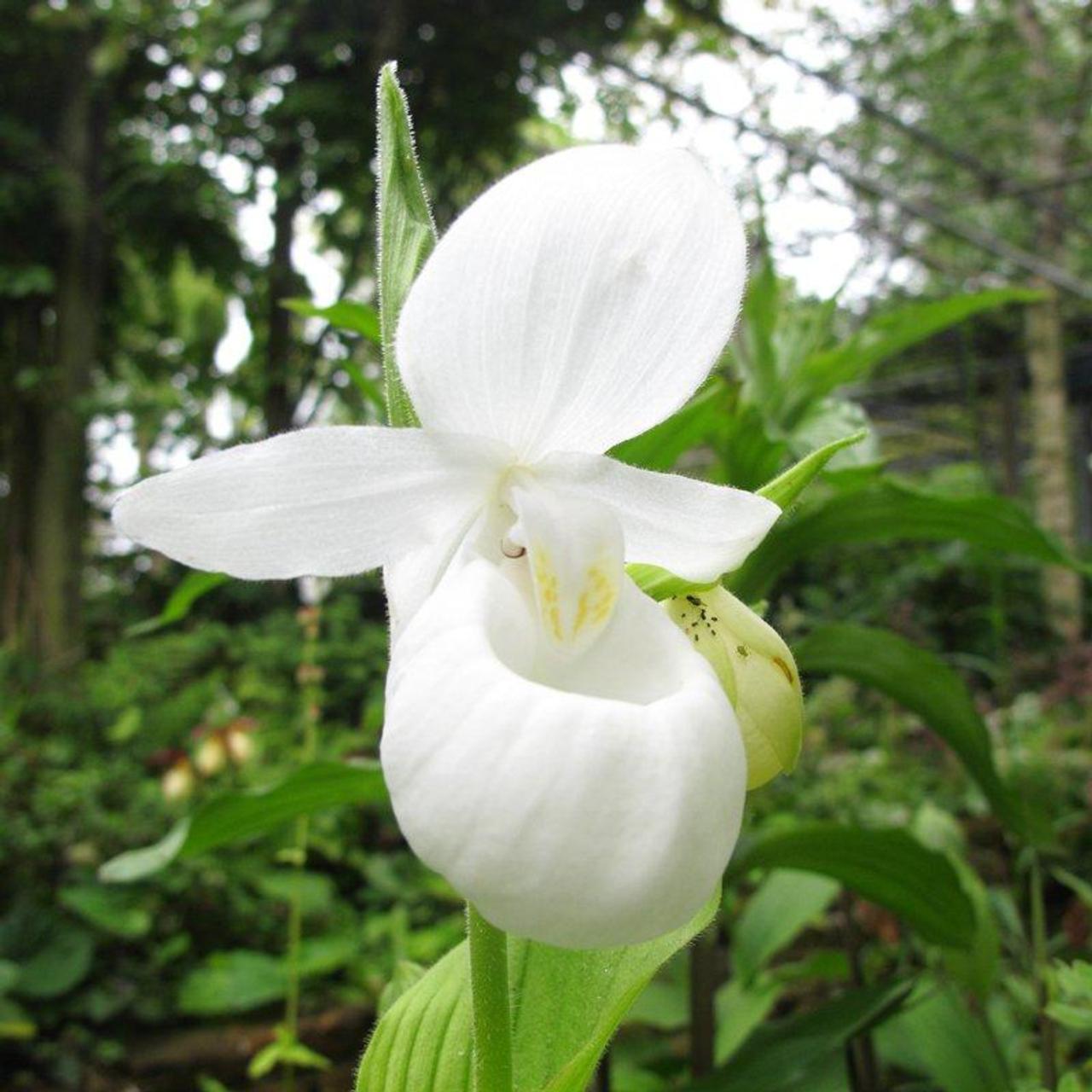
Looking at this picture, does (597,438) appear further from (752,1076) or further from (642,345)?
(752,1076)

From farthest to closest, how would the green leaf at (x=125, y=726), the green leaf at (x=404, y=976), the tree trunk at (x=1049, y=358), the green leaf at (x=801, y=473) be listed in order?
1. the tree trunk at (x=1049, y=358)
2. the green leaf at (x=125, y=726)
3. the green leaf at (x=404, y=976)
4. the green leaf at (x=801, y=473)

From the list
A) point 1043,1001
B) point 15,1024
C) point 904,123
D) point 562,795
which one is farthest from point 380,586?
point 904,123

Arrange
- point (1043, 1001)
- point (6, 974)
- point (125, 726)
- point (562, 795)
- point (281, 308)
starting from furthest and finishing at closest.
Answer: point (281, 308)
point (125, 726)
point (6, 974)
point (1043, 1001)
point (562, 795)

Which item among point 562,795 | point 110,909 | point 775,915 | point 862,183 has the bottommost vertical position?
point 110,909

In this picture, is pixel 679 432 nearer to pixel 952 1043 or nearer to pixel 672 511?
pixel 672 511

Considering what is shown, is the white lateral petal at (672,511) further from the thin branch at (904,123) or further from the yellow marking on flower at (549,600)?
the thin branch at (904,123)

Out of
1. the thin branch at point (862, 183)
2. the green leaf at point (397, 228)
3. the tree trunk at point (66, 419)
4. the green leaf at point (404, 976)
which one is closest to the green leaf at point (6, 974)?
the green leaf at point (404, 976)

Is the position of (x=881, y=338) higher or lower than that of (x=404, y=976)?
higher
